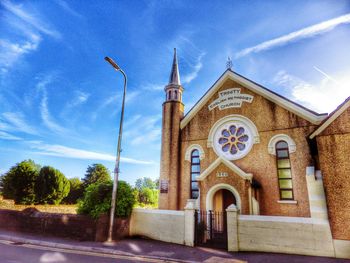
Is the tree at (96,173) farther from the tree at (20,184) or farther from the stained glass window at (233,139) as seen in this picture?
the stained glass window at (233,139)

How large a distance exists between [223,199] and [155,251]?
7491 mm

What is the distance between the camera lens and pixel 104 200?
1291cm

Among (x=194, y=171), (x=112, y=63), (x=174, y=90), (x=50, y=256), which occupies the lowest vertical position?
(x=50, y=256)

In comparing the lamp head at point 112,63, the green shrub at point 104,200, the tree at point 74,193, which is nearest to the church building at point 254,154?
the green shrub at point 104,200

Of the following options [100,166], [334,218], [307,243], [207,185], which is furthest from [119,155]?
[100,166]

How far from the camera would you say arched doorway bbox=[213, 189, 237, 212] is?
51.6 feet

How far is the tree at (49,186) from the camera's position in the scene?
3466cm

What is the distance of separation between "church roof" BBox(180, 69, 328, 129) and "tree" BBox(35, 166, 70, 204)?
26.9 m

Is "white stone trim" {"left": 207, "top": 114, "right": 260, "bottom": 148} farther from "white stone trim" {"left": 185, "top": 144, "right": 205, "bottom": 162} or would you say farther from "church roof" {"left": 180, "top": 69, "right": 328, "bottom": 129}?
"church roof" {"left": 180, "top": 69, "right": 328, "bottom": 129}

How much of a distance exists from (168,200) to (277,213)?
748 centimetres

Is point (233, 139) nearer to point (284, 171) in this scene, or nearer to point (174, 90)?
point (284, 171)

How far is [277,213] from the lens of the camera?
45.8ft

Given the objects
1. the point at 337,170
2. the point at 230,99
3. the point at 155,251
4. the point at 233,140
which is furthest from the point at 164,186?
the point at 337,170

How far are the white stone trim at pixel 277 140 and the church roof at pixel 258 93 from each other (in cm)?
171
